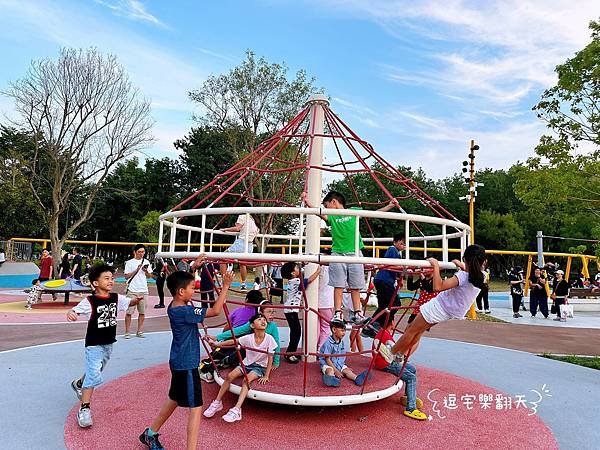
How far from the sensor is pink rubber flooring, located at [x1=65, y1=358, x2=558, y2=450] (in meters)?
3.76

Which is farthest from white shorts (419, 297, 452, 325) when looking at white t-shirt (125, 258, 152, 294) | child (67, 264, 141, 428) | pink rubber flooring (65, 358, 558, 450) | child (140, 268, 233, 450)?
white t-shirt (125, 258, 152, 294)

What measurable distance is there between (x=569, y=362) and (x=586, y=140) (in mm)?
5356

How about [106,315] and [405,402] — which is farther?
[405,402]

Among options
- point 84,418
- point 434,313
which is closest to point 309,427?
point 434,313

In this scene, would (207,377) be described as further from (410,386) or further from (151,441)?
(410,386)

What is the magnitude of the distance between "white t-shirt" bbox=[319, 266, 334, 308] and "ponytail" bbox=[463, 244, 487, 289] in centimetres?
201

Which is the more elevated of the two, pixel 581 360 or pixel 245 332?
pixel 245 332

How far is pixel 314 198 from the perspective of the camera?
559 cm

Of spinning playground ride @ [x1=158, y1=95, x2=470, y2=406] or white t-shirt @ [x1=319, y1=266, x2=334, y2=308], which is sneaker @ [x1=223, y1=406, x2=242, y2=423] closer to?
spinning playground ride @ [x1=158, y1=95, x2=470, y2=406]

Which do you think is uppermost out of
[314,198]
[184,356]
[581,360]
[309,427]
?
[314,198]

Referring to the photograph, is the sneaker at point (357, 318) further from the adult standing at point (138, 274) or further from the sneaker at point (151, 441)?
the adult standing at point (138, 274)

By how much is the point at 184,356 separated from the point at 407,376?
2464 mm

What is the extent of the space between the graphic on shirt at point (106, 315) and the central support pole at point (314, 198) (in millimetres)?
2195

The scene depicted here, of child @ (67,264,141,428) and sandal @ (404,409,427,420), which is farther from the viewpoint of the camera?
sandal @ (404,409,427,420)
